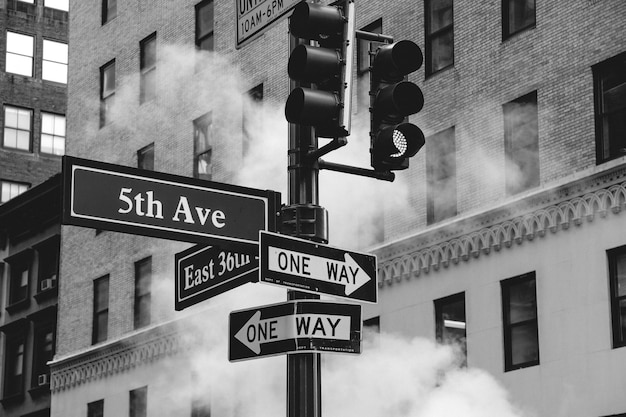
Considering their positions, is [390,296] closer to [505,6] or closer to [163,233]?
[505,6]

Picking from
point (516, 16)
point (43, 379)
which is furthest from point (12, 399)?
point (516, 16)

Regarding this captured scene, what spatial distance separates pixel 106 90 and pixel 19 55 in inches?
743

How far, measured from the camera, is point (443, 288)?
23.1 metres

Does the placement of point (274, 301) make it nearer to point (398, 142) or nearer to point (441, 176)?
point (441, 176)

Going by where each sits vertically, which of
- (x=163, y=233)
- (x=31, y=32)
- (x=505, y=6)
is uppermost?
(x=31, y=32)

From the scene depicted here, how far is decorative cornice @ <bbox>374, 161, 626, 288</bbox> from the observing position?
66.1 ft

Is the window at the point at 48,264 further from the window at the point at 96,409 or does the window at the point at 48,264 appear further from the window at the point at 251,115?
the window at the point at 251,115

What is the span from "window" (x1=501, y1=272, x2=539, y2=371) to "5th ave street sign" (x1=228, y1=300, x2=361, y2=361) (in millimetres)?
12979

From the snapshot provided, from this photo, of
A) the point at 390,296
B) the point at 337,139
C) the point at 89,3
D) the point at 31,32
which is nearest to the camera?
the point at 337,139

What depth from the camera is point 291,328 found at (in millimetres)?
8258

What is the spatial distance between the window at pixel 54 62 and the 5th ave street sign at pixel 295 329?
4658 centimetres

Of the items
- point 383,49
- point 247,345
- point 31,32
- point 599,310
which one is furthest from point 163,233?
point 31,32

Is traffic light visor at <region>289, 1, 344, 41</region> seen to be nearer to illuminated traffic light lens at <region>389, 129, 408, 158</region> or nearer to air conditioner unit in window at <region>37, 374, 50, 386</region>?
illuminated traffic light lens at <region>389, 129, 408, 158</region>

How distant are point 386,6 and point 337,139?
59.1ft
